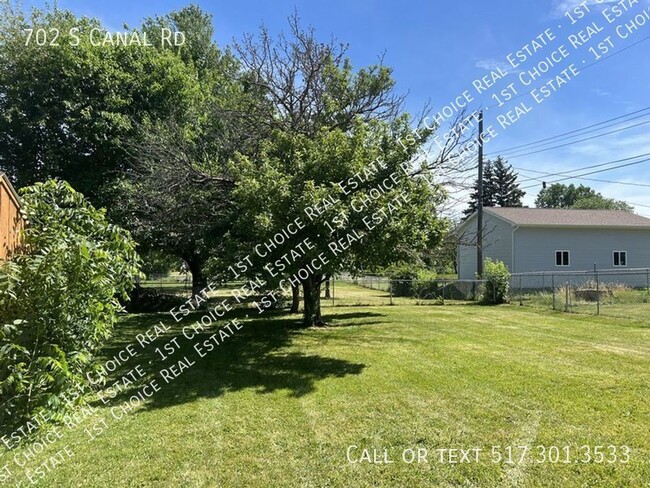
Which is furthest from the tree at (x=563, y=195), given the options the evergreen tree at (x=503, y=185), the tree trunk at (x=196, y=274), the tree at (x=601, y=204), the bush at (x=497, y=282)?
the tree trunk at (x=196, y=274)

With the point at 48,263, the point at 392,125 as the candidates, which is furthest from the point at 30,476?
the point at 392,125

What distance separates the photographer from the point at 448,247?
12266 millimetres

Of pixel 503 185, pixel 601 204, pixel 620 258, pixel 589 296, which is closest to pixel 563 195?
pixel 601 204

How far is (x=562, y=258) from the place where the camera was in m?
20.9

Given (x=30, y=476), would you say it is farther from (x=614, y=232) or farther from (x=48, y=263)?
(x=614, y=232)

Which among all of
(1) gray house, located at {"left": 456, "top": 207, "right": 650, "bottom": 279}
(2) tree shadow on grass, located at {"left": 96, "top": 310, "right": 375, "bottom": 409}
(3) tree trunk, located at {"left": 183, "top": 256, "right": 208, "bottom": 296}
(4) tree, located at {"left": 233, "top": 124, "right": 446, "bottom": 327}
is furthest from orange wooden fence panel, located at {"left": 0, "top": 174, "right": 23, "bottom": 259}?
(1) gray house, located at {"left": 456, "top": 207, "right": 650, "bottom": 279}

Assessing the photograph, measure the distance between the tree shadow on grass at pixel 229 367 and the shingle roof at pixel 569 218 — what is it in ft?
50.1

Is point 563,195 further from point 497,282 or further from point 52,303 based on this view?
point 52,303

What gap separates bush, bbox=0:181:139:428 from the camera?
157 inches

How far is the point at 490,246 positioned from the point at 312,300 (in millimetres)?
14886

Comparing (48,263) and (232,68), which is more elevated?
(232,68)

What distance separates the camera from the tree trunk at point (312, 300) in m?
10.4

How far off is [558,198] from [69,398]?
71789 millimetres

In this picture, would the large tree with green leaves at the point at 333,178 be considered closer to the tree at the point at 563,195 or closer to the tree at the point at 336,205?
the tree at the point at 336,205
